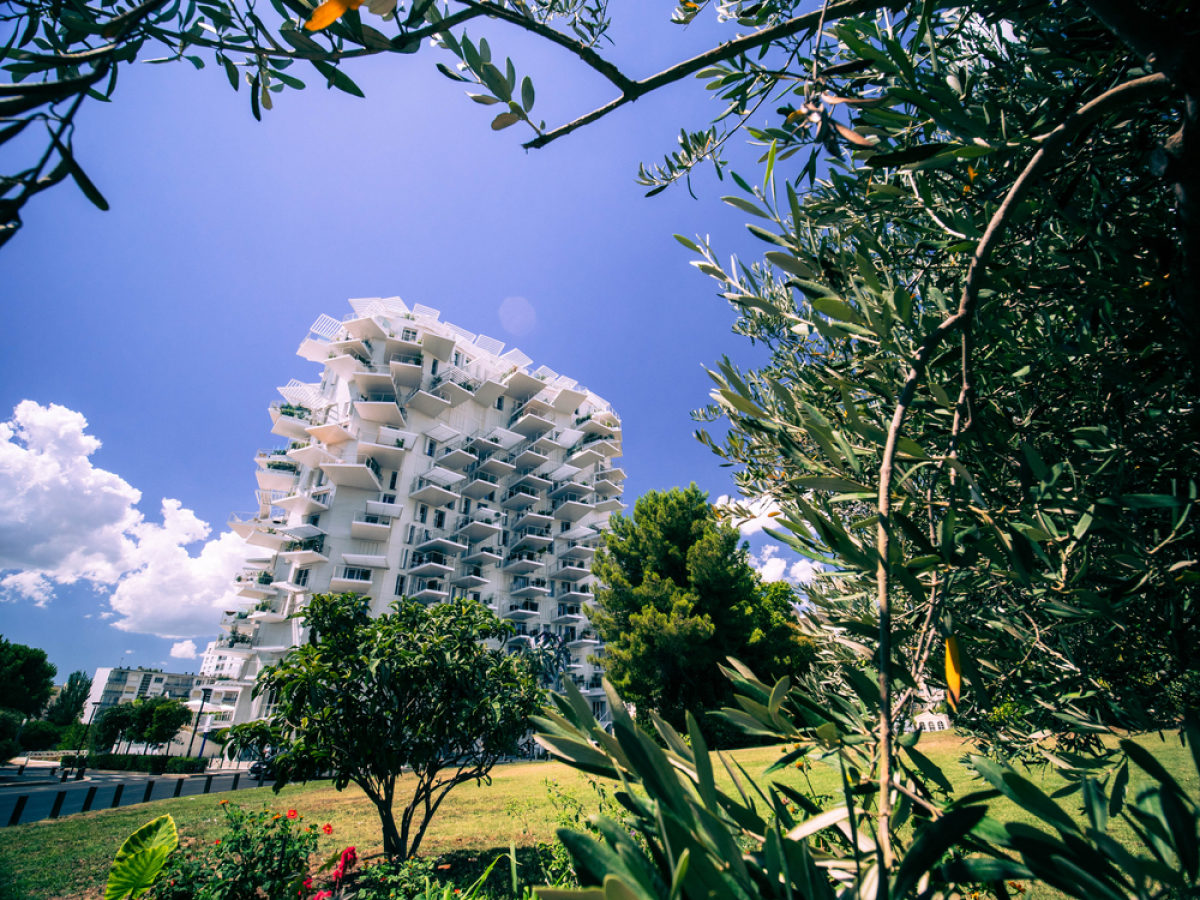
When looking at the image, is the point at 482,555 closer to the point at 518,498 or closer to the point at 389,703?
the point at 518,498

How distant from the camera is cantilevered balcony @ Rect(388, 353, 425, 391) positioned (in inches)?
1200

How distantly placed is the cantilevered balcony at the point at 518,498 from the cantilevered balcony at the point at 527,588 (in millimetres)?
4856

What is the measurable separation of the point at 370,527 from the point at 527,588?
10.6 m

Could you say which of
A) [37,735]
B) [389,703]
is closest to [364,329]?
[389,703]

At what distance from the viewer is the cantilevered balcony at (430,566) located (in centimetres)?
2890

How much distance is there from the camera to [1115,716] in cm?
143

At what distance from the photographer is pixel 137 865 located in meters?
3.22

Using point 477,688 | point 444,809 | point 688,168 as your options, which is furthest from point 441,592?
point 688,168

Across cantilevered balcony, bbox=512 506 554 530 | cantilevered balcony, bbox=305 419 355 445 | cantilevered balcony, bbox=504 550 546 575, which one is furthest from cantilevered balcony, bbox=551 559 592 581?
cantilevered balcony, bbox=305 419 355 445

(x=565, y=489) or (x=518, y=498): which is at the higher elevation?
(x=565, y=489)

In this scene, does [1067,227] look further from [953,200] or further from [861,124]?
[861,124]

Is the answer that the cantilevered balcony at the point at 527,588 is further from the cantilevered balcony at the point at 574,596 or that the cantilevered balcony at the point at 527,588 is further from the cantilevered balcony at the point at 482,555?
the cantilevered balcony at the point at 482,555

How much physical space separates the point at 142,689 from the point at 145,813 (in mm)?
110596

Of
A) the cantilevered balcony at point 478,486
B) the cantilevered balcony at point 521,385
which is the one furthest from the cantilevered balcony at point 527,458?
the cantilevered balcony at point 521,385
